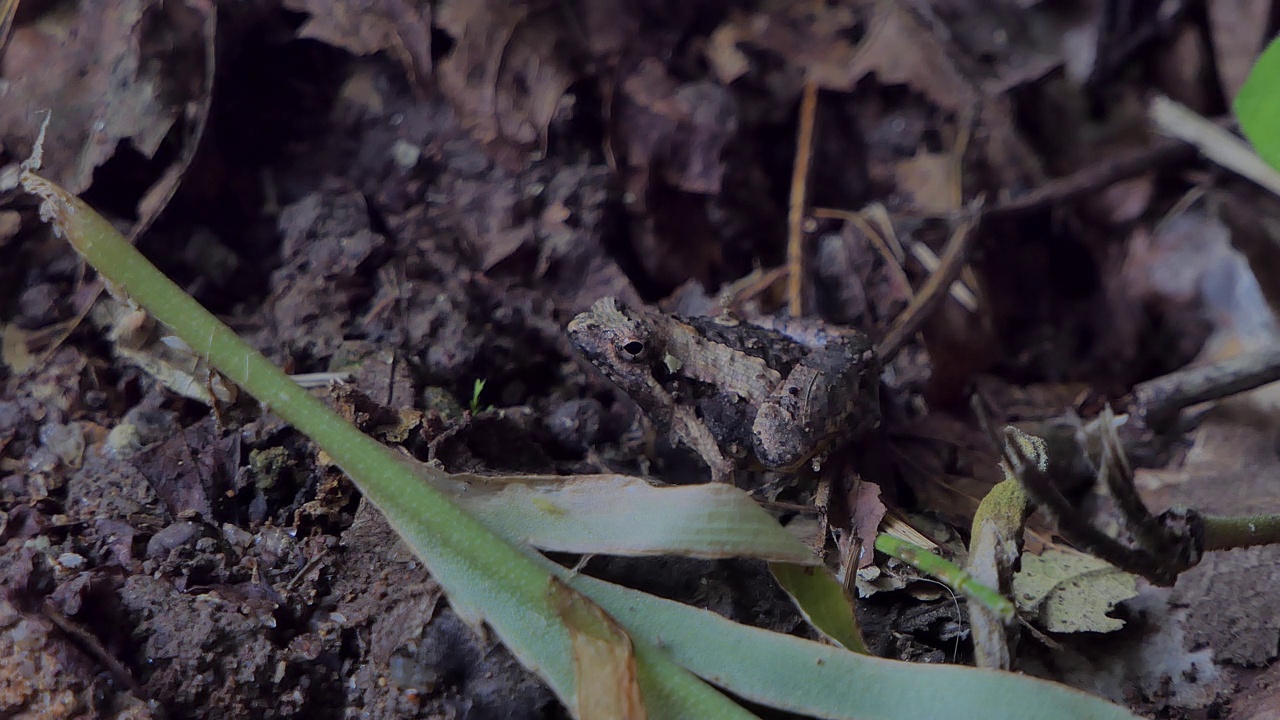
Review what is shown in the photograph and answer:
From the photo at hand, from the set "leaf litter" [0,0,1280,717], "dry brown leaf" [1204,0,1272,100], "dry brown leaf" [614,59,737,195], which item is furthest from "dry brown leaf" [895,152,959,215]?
"dry brown leaf" [1204,0,1272,100]

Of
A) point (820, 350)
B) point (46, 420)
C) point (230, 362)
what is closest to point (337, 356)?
point (230, 362)

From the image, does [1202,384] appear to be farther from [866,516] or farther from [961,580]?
[961,580]

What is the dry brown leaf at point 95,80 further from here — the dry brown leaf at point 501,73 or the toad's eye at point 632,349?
the toad's eye at point 632,349

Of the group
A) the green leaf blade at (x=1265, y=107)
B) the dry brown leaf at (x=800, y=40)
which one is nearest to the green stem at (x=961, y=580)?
the green leaf blade at (x=1265, y=107)

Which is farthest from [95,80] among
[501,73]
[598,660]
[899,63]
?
[899,63]

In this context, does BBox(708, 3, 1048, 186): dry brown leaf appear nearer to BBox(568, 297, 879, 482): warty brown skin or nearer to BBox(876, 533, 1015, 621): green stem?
BBox(568, 297, 879, 482): warty brown skin

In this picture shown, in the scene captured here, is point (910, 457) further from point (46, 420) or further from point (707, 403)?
point (46, 420)
